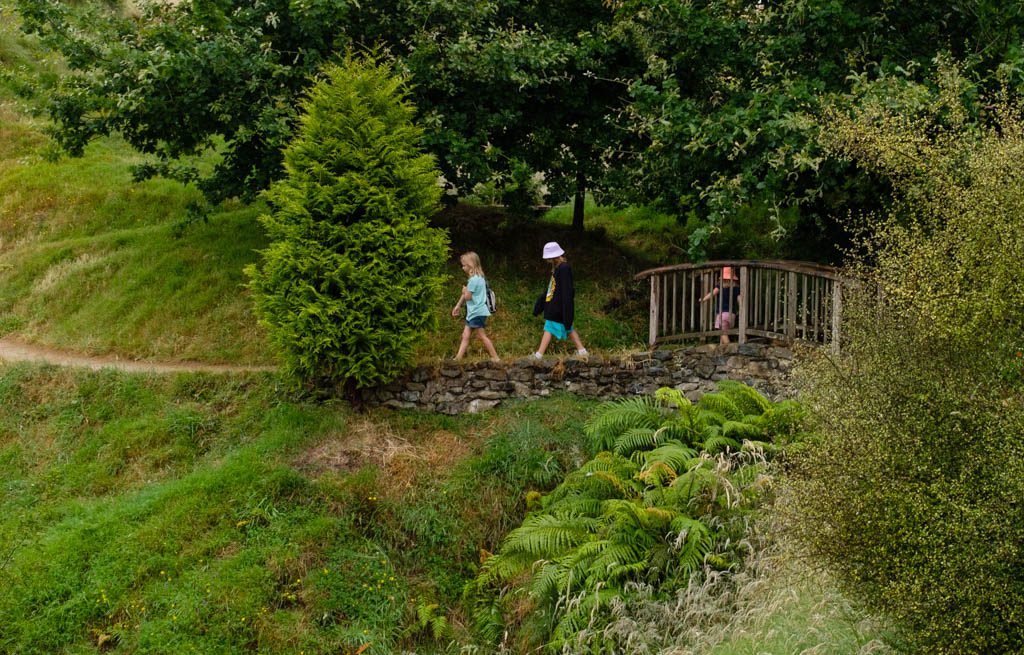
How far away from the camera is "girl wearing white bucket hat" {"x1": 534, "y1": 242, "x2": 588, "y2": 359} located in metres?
13.3

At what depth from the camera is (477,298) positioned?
13.4 meters

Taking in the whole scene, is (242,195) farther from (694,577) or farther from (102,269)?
(694,577)

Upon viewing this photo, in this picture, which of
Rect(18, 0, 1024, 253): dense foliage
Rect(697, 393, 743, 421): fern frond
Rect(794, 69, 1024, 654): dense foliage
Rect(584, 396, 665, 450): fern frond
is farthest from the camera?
Rect(18, 0, 1024, 253): dense foliage

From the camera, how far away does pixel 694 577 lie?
8.70m

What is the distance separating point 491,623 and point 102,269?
40.8 feet

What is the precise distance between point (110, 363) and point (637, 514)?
9807 mm

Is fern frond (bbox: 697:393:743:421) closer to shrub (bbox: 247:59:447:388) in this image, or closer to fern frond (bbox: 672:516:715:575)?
fern frond (bbox: 672:516:715:575)

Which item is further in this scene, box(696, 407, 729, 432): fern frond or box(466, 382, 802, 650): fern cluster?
box(696, 407, 729, 432): fern frond

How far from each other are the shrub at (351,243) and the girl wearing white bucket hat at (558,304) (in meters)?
1.80

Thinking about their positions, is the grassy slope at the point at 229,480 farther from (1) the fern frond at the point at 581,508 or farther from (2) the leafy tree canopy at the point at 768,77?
(2) the leafy tree canopy at the point at 768,77

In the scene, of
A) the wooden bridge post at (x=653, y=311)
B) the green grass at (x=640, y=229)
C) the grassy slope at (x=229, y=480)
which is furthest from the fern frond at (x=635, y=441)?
the green grass at (x=640, y=229)

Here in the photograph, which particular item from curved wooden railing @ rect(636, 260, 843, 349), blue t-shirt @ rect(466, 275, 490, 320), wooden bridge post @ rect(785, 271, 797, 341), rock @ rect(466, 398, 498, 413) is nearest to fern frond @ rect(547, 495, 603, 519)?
rock @ rect(466, 398, 498, 413)

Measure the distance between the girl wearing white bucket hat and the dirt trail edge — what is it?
435 cm

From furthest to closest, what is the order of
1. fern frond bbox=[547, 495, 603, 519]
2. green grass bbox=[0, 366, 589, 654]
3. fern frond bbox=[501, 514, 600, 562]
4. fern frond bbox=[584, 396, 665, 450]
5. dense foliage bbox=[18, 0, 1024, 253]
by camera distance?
dense foliage bbox=[18, 0, 1024, 253]
fern frond bbox=[584, 396, 665, 450]
fern frond bbox=[547, 495, 603, 519]
green grass bbox=[0, 366, 589, 654]
fern frond bbox=[501, 514, 600, 562]
